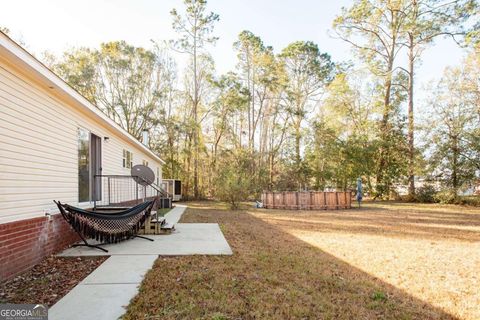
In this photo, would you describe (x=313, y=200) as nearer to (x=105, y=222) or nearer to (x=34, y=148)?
(x=105, y=222)

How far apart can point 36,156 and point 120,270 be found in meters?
2.29

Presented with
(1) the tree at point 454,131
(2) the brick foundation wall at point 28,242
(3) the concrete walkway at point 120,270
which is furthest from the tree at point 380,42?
(2) the brick foundation wall at point 28,242

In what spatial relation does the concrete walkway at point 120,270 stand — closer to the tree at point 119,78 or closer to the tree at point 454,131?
the tree at point 454,131

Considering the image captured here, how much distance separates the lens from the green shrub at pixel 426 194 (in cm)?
1856

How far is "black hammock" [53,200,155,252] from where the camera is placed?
4.98m

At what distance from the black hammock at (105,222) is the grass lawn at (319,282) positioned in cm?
143

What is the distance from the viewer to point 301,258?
5.00 meters

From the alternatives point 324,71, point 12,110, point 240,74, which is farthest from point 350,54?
point 12,110

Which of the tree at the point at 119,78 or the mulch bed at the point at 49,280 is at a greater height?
the tree at the point at 119,78

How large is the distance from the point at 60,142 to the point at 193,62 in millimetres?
19922

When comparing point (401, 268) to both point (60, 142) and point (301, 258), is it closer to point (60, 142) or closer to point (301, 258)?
point (301, 258)

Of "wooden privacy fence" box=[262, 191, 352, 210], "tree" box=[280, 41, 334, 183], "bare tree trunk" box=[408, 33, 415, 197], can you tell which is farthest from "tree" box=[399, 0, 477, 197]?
"wooden privacy fence" box=[262, 191, 352, 210]

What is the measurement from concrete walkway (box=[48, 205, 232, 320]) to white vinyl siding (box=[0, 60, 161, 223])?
1.20 meters

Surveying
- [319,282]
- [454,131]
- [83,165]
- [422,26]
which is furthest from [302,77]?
[319,282]
